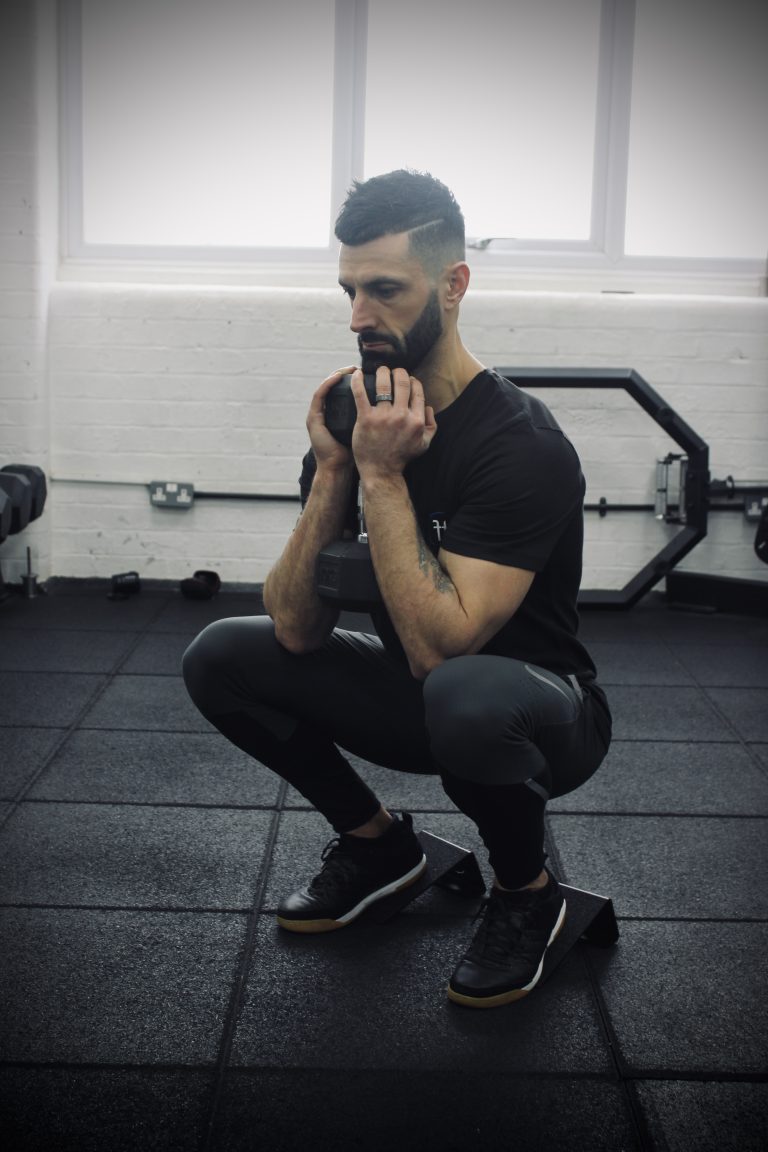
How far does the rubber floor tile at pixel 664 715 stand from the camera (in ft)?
8.74

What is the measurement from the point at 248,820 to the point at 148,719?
690 millimetres

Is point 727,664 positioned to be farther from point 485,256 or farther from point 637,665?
point 485,256

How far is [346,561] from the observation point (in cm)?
148

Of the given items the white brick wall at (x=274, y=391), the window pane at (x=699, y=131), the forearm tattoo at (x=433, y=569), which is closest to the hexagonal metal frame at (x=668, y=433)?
the white brick wall at (x=274, y=391)

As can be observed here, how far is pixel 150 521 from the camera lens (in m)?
4.16

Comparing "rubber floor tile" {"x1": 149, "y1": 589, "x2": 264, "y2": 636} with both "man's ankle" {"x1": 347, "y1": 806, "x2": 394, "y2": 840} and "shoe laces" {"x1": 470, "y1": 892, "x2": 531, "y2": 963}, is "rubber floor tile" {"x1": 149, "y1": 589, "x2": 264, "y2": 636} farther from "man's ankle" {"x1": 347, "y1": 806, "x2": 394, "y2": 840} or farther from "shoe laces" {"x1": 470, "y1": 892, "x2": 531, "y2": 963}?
"shoe laces" {"x1": 470, "y1": 892, "x2": 531, "y2": 963}

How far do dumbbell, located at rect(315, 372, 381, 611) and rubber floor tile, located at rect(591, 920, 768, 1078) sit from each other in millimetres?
642

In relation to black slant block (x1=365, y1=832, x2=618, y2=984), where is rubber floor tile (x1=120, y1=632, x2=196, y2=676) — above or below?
below

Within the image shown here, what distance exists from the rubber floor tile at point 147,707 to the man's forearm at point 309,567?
44.2 inches

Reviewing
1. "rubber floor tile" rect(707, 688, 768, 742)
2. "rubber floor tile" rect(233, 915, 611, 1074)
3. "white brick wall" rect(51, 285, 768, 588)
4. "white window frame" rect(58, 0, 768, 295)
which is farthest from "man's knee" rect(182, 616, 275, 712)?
"white window frame" rect(58, 0, 768, 295)

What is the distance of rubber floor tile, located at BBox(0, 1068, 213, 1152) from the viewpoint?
1182mm

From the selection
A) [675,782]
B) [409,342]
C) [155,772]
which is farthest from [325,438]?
[675,782]

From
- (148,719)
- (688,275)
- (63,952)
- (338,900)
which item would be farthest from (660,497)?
(63,952)

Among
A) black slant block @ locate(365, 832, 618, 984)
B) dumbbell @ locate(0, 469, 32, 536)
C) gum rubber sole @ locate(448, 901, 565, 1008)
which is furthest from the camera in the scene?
dumbbell @ locate(0, 469, 32, 536)
